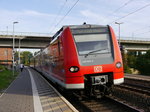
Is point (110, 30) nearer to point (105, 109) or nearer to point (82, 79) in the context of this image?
point (82, 79)

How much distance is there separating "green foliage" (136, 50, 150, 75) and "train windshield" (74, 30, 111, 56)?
111 feet

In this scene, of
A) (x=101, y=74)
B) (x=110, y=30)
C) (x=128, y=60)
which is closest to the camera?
(x=101, y=74)

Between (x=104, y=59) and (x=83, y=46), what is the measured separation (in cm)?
93

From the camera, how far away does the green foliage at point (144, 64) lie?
42.0 meters

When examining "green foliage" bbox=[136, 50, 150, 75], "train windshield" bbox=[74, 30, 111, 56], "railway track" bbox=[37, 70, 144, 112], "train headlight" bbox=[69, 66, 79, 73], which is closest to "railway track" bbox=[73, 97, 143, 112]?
"railway track" bbox=[37, 70, 144, 112]

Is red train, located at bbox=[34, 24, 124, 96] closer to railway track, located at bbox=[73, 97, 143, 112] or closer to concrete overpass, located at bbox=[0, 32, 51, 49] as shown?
railway track, located at bbox=[73, 97, 143, 112]

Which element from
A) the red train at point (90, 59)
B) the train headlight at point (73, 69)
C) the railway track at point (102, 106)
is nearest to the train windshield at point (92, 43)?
the red train at point (90, 59)

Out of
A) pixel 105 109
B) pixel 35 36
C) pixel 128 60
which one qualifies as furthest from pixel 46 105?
pixel 128 60

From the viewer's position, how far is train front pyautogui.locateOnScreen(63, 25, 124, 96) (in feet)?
29.2

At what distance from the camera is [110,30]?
9789 mm

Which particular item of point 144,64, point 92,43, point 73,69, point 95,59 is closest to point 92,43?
point 92,43

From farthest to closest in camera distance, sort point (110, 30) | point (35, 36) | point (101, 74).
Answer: point (35, 36) < point (110, 30) < point (101, 74)

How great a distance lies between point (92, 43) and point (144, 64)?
3482cm

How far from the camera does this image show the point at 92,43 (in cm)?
947
